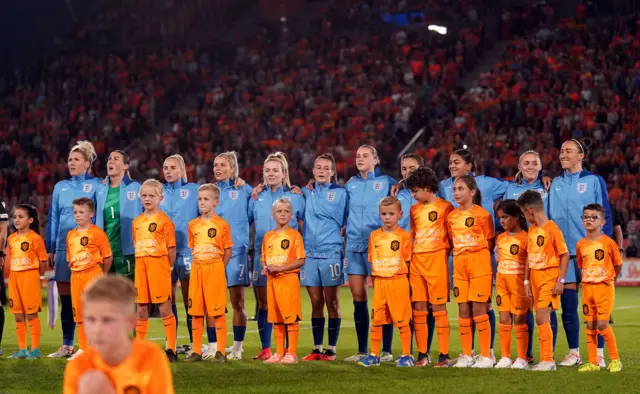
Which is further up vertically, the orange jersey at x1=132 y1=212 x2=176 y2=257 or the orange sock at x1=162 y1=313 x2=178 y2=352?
the orange jersey at x1=132 y1=212 x2=176 y2=257

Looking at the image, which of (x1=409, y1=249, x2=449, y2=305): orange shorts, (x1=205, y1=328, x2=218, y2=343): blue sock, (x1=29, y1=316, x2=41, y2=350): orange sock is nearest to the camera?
(x1=409, y1=249, x2=449, y2=305): orange shorts

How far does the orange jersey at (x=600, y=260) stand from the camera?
28.6ft

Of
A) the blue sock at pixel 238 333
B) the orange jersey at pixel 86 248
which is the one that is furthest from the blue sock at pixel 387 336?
the orange jersey at pixel 86 248

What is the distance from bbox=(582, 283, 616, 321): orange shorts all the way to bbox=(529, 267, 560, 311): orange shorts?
0.28 metres

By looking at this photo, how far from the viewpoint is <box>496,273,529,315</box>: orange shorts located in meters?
8.95

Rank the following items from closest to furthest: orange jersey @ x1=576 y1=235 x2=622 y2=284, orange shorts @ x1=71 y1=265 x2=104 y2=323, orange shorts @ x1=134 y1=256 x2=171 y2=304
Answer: orange jersey @ x1=576 y1=235 x2=622 y2=284
orange shorts @ x1=134 y1=256 x2=171 y2=304
orange shorts @ x1=71 y1=265 x2=104 y2=323

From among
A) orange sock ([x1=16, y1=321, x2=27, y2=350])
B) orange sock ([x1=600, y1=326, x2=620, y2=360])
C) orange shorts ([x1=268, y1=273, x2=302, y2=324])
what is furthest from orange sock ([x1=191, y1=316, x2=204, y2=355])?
orange sock ([x1=600, y1=326, x2=620, y2=360])

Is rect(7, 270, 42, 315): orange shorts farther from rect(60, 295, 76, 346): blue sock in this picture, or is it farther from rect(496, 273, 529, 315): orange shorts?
rect(496, 273, 529, 315): orange shorts

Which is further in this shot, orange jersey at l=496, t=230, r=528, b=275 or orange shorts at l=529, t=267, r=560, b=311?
orange jersey at l=496, t=230, r=528, b=275

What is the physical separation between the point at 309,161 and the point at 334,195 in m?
15.6

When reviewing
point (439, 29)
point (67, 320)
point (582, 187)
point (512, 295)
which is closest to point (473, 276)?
point (512, 295)

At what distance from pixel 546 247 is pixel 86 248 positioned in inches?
172

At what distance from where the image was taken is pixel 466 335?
9.12 metres

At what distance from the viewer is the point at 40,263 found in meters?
10.5
